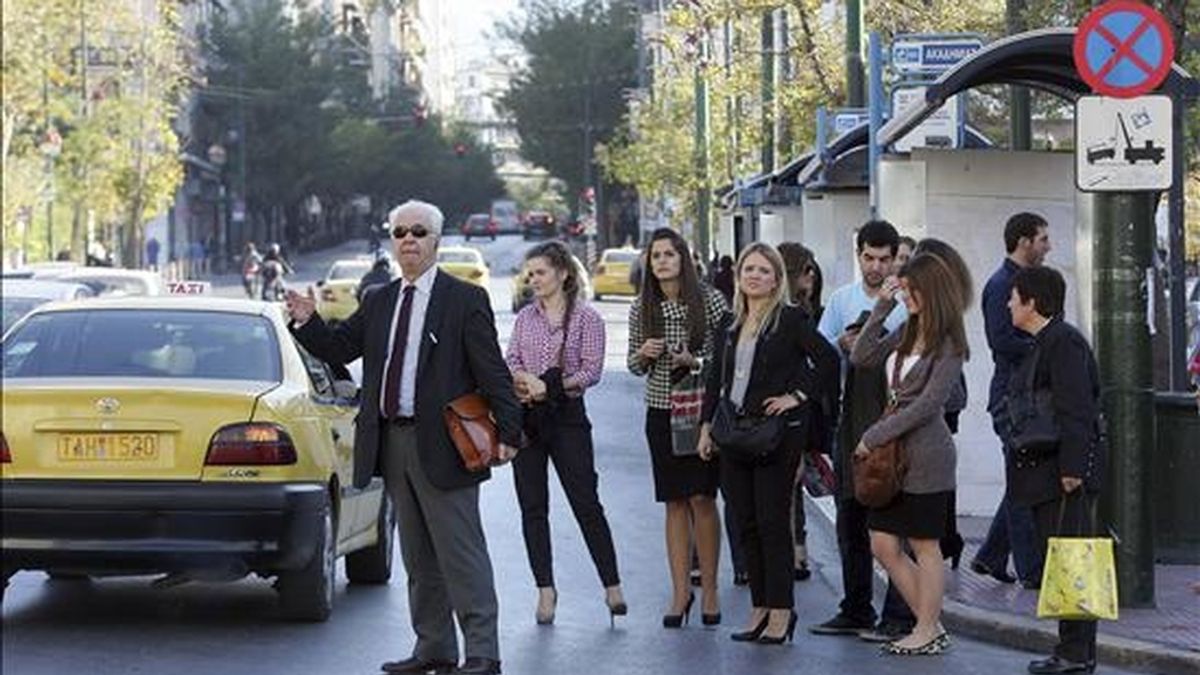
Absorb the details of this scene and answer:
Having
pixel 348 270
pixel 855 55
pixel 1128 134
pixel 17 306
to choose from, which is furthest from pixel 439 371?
pixel 348 270

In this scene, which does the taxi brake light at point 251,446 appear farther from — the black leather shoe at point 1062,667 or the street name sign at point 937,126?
the street name sign at point 937,126

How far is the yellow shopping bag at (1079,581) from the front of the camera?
1061cm

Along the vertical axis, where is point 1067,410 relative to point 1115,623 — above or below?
above

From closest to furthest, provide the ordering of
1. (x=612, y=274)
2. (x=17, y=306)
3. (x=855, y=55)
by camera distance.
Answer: (x=855, y=55), (x=17, y=306), (x=612, y=274)

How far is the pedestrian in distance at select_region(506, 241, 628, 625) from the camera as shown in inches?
480

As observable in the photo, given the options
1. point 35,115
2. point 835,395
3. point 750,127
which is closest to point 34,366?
point 835,395

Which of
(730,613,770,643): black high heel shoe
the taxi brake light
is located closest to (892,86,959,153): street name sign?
(730,613,770,643): black high heel shoe

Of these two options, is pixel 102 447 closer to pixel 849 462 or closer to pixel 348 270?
pixel 849 462

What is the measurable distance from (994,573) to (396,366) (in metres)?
4.55

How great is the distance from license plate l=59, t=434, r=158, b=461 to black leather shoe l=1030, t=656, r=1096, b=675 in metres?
3.76

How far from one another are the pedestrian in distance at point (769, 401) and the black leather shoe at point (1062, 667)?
1.21 m

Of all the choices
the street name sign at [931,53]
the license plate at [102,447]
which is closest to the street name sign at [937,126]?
the street name sign at [931,53]

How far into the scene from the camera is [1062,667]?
1075 centimetres

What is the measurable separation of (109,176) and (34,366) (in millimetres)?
59409
